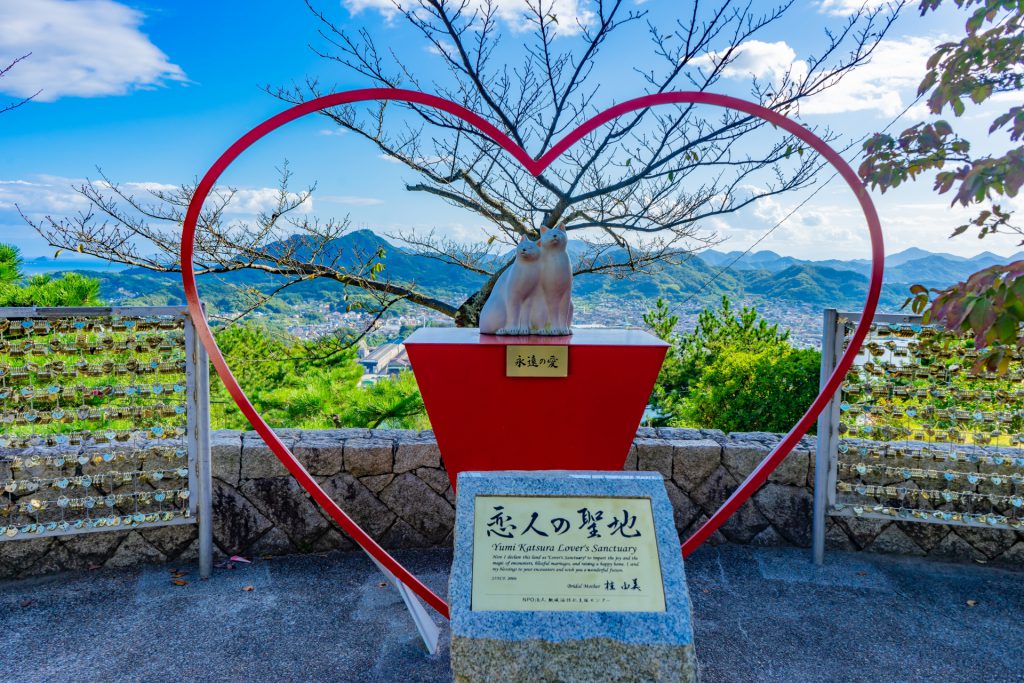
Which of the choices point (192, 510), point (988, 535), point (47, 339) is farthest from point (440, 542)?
point (988, 535)

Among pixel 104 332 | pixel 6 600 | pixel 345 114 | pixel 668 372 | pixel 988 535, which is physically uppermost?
pixel 345 114

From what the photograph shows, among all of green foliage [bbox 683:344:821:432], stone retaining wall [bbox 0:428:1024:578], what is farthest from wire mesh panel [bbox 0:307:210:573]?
green foliage [bbox 683:344:821:432]

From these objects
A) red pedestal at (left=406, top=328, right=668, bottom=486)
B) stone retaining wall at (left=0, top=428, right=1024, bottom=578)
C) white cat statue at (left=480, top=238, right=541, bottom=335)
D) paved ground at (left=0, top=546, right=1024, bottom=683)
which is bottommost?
paved ground at (left=0, top=546, right=1024, bottom=683)

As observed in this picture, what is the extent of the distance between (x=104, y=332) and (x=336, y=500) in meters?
1.22

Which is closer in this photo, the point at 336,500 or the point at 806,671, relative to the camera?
the point at 806,671

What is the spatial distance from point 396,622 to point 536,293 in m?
1.39

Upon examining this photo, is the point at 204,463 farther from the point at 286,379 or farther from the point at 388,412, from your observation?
the point at 286,379

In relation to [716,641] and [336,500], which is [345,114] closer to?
[336,500]

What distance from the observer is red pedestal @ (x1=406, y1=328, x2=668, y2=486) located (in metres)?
2.50

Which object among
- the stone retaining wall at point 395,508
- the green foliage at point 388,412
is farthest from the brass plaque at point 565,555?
the green foliage at point 388,412

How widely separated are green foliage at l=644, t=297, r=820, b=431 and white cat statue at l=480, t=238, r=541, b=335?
2340 mm

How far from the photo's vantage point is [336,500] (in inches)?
125

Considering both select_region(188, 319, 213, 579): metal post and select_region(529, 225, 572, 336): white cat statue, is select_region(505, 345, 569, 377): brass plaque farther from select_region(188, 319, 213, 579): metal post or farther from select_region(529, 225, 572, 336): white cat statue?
select_region(188, 319, 213, 579): metal post

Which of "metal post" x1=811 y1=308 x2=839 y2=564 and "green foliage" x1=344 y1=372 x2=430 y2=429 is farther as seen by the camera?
"green foliage" x1=344 y1=372 x2=430 y2=429
